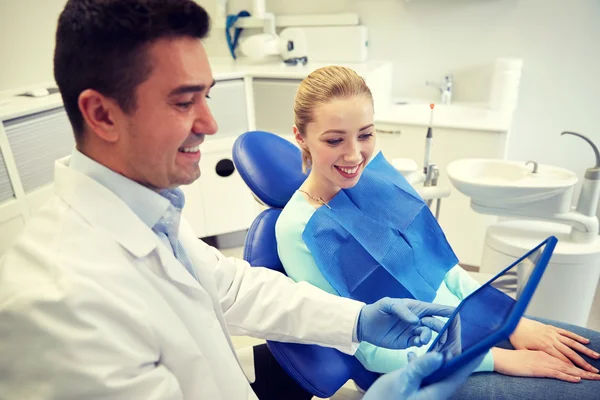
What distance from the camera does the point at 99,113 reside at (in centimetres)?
64

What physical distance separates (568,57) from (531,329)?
1.67 metres

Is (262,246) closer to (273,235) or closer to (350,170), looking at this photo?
(273,235)

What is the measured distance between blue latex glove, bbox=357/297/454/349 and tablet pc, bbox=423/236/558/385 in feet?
0.26

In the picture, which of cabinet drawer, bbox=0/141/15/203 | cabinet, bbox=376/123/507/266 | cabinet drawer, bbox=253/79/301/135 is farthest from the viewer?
cabinet drawer, bbox=253/79/301/135

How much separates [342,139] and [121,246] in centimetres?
62

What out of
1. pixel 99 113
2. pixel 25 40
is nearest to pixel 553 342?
pixel 99 113

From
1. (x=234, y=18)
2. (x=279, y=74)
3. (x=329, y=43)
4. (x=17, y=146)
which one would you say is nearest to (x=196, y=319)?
(x=17, y=146)

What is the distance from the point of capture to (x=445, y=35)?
7.52 feet

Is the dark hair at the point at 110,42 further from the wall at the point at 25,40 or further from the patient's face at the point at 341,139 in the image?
the wall at the point at 25,40

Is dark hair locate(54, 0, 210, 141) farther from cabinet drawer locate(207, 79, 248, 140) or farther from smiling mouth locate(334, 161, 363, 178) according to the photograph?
cabinet drawer locate(207, 79, 248, 140)

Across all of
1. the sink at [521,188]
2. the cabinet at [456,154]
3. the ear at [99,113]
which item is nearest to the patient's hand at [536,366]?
the sink at [521,188]

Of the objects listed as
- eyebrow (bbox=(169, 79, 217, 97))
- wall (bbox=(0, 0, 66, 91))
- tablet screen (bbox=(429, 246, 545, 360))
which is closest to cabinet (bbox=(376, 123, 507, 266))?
tablet screen (bbox=(429, 246, 545, 360))

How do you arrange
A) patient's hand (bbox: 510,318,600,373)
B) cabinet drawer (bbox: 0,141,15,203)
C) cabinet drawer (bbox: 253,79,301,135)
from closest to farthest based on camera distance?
A: patient's hand (bbox: 510,318,600,373) < cabinet drawer (bbox: 0,141,15,203) < cabinet drawer (bbox: 253,79,301,135)

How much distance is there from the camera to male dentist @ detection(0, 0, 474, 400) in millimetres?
557
